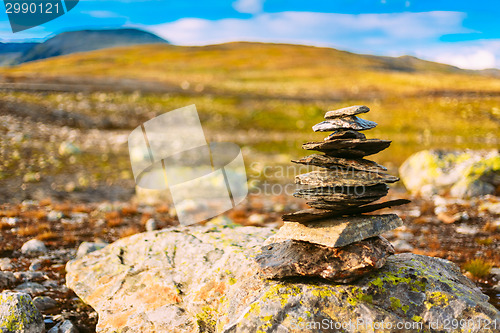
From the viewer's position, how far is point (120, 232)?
15.4 meters

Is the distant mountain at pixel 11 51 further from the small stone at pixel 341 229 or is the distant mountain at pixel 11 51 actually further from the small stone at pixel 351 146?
the small stone at pixel 341 229

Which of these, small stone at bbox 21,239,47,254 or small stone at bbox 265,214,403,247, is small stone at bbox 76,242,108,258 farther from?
small stone at bbox 265,214,403,247

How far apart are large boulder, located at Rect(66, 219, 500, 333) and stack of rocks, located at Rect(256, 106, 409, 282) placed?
1.16 ft

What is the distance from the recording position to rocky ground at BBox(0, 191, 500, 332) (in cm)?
991

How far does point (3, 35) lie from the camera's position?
32.7 feet

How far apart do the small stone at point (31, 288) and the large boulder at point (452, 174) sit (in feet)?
61.5

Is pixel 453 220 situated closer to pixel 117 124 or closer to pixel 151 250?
pixel 151 250

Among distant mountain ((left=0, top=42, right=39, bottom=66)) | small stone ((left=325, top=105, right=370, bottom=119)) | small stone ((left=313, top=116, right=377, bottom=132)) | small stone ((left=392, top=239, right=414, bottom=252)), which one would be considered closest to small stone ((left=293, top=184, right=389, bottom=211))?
small stone ((left=313, top=116, right=377, bottom=132))

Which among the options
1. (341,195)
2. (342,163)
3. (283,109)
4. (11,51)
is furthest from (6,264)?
(283,109)

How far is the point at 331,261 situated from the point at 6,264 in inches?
393

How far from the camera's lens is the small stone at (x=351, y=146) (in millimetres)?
6488

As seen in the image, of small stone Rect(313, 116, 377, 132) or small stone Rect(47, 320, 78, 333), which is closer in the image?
small stone Rect(313, 116, 377, 132)

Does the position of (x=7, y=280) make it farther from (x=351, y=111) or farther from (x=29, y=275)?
(x=351, y=111)

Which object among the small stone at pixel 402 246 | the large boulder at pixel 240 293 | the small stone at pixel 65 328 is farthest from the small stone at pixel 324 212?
the small stone at pixel 402 246
